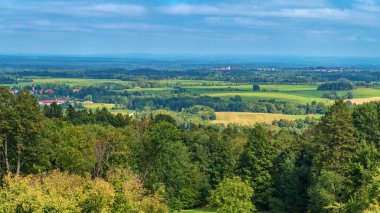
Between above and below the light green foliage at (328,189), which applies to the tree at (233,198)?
below

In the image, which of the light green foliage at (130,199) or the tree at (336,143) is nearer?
the light green foliage at (130,199)

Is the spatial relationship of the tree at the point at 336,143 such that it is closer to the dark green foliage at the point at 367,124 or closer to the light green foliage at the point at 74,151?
the dark green foliage at the point at 367,124

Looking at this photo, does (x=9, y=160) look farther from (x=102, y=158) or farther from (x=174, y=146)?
(x=174, y=146)

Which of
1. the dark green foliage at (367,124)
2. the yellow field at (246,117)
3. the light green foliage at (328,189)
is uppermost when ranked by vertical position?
the dark green foliage at (367,124)

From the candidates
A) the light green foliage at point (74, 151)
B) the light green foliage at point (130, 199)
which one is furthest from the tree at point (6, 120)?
the light green foliage at point (130, 199)

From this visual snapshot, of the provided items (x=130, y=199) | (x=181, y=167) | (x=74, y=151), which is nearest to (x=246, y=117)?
(x=181, y=167)

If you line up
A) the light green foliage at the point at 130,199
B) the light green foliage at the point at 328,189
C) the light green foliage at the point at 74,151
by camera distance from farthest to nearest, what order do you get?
the light green foliage at the point at 74,151, the light green foliage at the point at 328,189, the light green foliage at the point at 130,199
